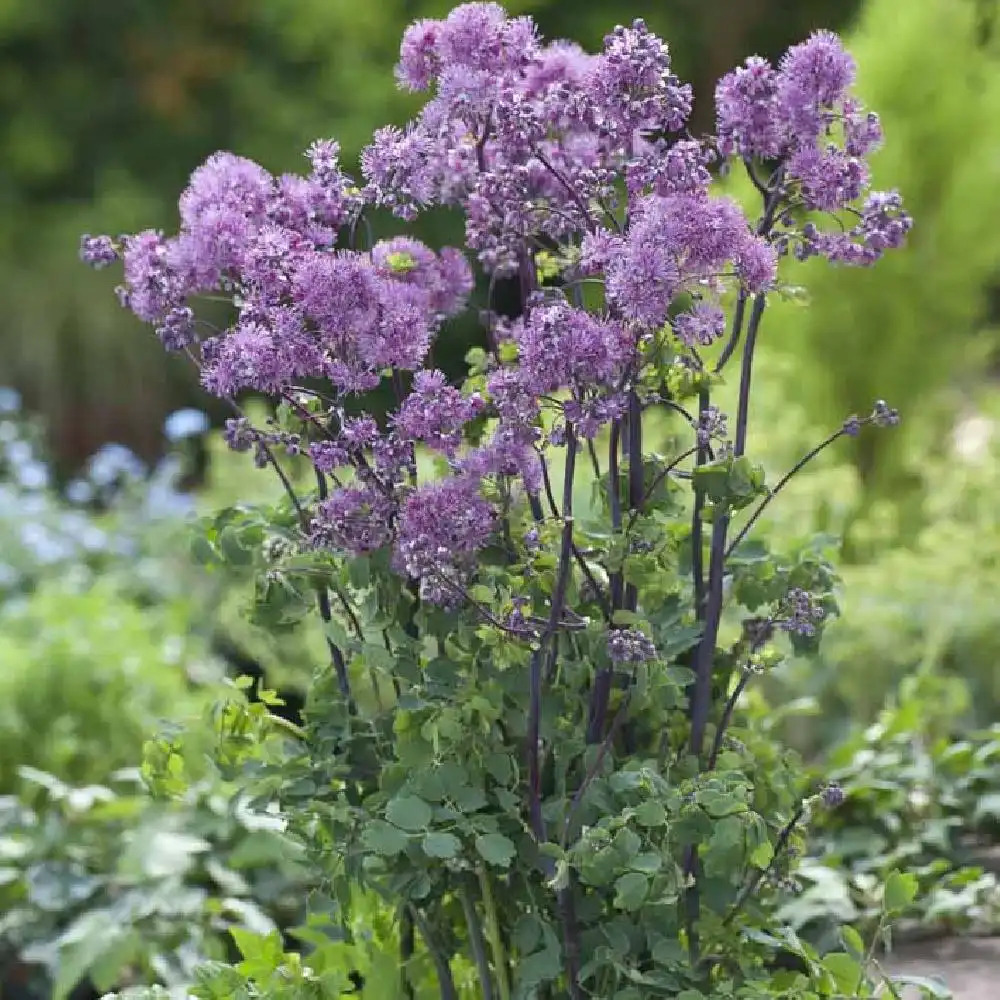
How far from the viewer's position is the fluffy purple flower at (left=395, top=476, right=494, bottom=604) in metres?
1.11

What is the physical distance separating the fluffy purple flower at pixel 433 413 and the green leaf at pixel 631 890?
33 cm

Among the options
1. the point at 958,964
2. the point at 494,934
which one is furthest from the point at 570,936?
the point at 958,964

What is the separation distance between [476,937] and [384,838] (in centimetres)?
19

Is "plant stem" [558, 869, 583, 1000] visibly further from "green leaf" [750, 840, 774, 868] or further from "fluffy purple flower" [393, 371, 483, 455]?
"fluffy purple flower" [393, 371, 483, 455]

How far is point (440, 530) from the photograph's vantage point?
3.68 ft

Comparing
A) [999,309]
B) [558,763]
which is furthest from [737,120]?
[999,309]

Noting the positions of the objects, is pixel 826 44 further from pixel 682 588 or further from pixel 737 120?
pixel 682 588

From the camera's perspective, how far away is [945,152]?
446cm

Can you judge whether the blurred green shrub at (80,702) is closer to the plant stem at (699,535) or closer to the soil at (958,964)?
the soil at (958,964)

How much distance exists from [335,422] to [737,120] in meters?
0.40

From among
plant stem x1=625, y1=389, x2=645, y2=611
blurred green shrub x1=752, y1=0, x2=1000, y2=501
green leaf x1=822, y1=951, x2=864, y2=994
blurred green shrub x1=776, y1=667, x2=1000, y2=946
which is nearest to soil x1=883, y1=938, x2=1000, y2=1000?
blurred green shrub x1=776, y1=667, x2=1000, y2=946

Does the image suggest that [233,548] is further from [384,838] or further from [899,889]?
[899,889]

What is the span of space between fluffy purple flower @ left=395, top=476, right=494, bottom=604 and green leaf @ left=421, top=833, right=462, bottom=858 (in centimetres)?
17

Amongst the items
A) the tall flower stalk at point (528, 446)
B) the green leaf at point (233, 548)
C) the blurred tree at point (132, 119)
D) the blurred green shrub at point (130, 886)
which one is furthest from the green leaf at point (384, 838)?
the blurred tree at point (132, 119)
